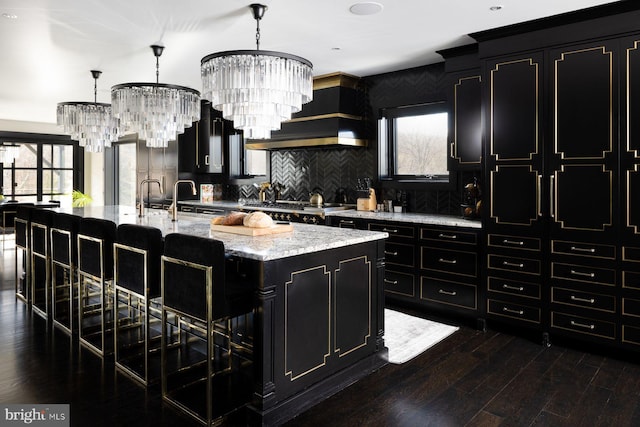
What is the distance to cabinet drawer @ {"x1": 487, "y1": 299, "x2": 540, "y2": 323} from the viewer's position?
3691 mm

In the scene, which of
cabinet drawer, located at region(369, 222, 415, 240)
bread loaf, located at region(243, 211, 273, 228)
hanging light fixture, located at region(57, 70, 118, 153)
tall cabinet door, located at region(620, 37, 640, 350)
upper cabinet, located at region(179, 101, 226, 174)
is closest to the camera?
bread loaf, located at region(243, 211, 273, 228)

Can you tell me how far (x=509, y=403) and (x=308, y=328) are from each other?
1.23 meters

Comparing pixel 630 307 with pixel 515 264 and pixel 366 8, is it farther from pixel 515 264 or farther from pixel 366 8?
pixel 366 8

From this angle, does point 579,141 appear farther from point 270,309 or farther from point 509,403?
point 270,309

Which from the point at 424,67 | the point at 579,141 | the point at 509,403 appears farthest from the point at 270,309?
the point at 424,67

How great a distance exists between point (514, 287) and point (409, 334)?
942mm

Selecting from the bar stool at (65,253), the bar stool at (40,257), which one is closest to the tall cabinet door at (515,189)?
the bar stool at (65,253)

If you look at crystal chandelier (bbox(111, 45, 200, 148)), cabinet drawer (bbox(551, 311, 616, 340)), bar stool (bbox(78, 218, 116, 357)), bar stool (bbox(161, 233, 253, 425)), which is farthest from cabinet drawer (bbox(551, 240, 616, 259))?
bar stool (bbox(78, 218, 116, 357))

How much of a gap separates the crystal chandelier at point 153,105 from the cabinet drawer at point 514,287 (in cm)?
293

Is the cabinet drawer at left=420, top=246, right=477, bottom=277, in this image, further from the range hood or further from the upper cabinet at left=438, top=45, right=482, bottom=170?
the range hood

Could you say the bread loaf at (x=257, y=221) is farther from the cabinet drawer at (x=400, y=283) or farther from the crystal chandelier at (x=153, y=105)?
the cabinet drawer at (x=400, y=283)

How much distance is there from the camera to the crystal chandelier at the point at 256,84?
2.71 metres

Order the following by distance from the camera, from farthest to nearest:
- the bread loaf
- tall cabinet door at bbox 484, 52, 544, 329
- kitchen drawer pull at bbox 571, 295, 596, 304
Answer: tall cabinet door at bbox 484, 52, 544, 329 < kitchen drawer pull at bbox 571, 295, 596, 304 < the bread loaf

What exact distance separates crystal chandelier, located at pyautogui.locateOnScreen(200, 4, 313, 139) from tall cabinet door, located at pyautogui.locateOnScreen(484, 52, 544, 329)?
5.86 feet
